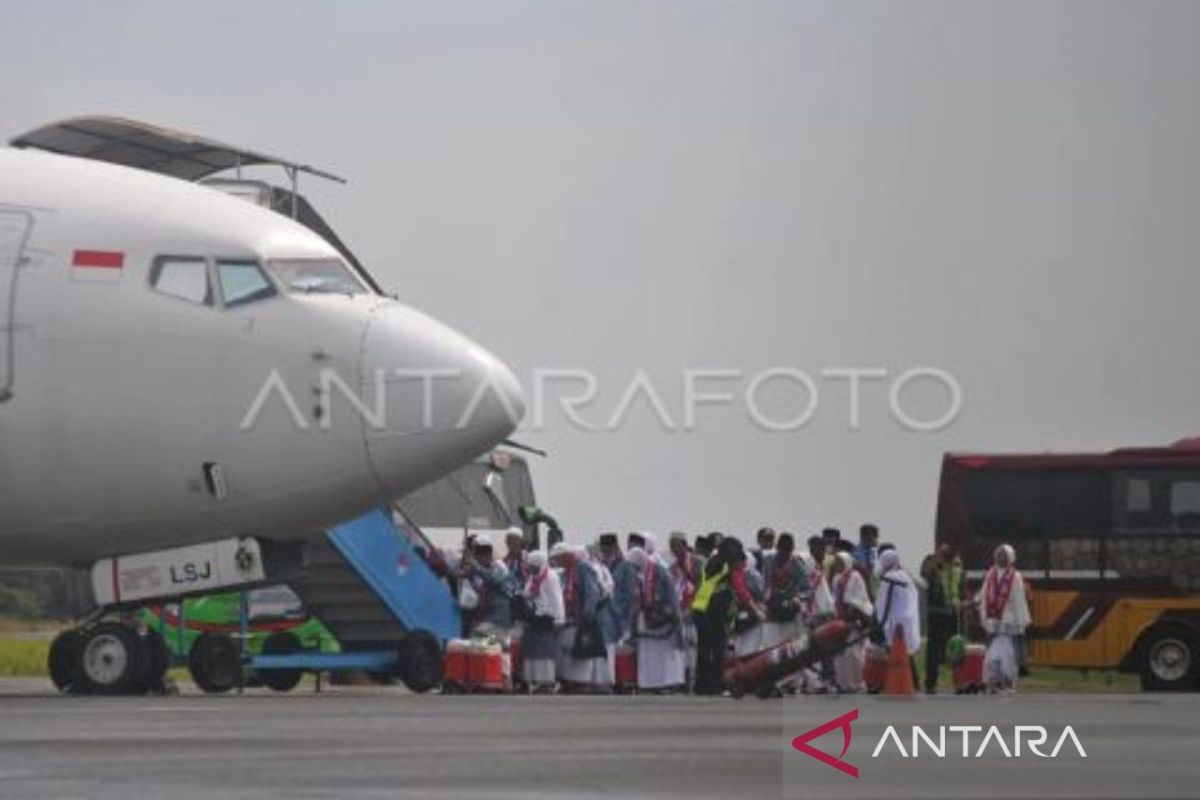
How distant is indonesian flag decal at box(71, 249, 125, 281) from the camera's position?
31.6 metres

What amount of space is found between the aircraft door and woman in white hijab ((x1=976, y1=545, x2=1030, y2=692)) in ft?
44.0

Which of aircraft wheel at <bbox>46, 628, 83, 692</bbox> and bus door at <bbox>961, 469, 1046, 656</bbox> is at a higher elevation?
bus door at <bbox>961, 469, 1046, 656</bbox>

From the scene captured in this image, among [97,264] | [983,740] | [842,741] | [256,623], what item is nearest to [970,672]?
[256,623]

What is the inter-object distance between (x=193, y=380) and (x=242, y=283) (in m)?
1.09

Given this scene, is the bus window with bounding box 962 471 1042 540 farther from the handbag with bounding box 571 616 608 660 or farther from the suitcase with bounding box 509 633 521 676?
the suitcase with bounding box 509 633 521 676

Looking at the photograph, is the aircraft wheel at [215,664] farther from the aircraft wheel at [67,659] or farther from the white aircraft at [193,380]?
the white aircraft at [193,380]

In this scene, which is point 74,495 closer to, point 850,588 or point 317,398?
point 317,398

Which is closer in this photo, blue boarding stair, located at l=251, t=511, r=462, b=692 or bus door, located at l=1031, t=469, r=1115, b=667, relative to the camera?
blue boarding stair, located at l=251, t=511, r=462, b=692

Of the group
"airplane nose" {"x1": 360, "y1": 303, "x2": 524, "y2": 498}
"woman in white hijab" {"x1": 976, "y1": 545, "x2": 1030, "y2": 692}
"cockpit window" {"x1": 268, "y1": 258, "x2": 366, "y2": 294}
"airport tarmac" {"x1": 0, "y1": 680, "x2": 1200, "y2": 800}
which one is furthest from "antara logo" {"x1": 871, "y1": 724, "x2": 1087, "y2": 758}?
"woman in white hijab" {"x1": 976, "y1": 545, "x2": 1030, "y2": 692}

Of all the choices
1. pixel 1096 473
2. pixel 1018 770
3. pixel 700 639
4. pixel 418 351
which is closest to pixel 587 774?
pixel 1018 770

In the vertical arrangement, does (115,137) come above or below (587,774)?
above

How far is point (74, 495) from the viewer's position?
105 ft

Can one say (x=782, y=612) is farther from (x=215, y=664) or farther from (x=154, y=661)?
(x=154, y=661)

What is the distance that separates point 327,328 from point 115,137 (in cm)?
736
